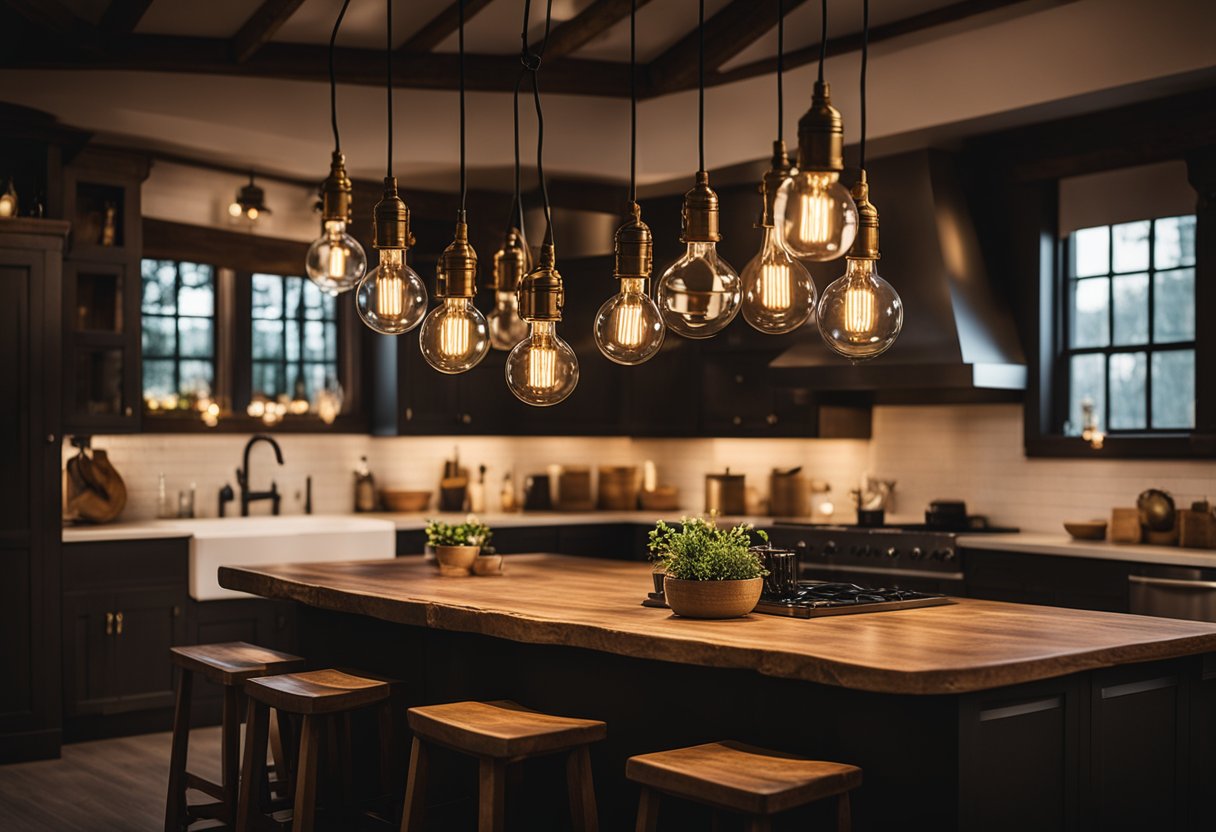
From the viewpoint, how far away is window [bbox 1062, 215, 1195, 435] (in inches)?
266

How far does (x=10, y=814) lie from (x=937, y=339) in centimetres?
477

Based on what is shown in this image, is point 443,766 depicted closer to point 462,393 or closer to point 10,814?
point 10,814

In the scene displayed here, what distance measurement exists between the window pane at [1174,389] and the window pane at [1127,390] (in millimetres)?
76

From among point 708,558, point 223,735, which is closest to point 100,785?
point 223,735

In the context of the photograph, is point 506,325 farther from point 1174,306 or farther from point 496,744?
point 496,744

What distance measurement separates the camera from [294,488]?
8.31 meters

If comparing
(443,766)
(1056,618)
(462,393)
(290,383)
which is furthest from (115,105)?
(1056,618)

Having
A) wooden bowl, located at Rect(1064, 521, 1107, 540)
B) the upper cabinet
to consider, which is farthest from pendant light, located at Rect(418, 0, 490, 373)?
wooden bowl, located at Rect(1064, 521, 1107, 540)

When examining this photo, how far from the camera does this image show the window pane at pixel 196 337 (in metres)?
7.99

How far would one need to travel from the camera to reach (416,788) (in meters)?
3.88

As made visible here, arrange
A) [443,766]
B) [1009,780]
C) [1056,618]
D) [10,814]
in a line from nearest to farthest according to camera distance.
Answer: [1009,780], [1056,618], [443,766], [10,814]

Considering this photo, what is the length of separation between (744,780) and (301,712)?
164 centimetres

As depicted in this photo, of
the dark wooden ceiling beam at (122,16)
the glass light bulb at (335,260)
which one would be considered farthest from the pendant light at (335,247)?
the dark wooden ceiling beam at (122,16)

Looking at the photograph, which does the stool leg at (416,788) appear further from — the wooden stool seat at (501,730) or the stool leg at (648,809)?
the stool leg at (648,809)
